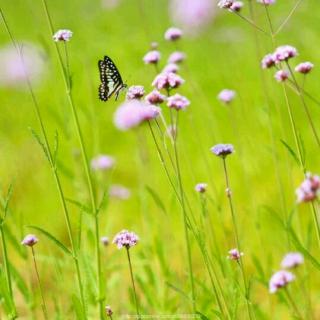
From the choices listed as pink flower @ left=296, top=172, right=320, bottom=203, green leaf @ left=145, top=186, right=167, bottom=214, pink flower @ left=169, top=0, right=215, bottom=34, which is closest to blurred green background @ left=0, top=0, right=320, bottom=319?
pink flower @ left=169, top=0, right=215, bottom=34

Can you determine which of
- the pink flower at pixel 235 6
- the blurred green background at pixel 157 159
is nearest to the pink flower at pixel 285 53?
the pink flower at pixel 235 6

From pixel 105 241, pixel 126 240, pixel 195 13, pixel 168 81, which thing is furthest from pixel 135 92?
pixel 195 13

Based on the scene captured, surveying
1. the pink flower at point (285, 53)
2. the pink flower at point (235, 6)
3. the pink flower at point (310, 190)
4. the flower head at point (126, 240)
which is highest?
the pink flower at point (235, 6)

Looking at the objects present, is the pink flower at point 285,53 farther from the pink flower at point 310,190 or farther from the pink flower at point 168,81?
the pink flower at point 310,190

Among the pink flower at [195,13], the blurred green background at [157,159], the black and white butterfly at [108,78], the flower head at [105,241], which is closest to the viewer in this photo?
the black and white butterfly at [108,78]

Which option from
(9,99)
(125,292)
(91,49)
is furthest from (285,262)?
(91,49)

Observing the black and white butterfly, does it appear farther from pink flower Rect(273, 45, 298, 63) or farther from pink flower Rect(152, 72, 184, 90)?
pink flower Rect(273, 45, 298, 63)

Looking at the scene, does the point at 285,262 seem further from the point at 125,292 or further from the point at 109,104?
the point at 109,104
